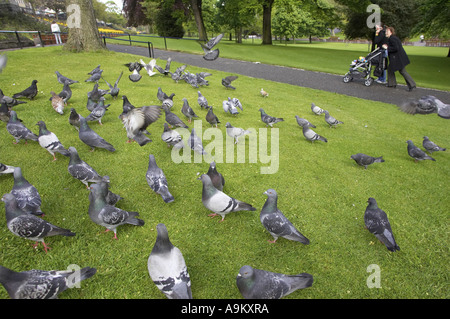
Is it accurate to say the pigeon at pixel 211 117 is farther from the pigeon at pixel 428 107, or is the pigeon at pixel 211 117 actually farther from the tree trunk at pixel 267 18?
the tree trunk at pixel 267 18

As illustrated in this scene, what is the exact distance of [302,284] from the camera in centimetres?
283

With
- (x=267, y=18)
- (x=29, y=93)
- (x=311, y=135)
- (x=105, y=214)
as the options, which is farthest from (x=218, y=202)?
(x=267, y=18)

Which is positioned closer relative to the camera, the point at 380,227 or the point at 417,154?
the point at 380,227

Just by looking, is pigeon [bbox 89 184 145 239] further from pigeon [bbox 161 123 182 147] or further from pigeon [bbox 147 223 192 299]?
pigeon [bbox 161 123 182 147]

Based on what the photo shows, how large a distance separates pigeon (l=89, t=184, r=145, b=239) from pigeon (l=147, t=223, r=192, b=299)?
873mm

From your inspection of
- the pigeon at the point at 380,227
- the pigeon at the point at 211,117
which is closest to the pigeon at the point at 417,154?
the pigeon at the point at 380,227

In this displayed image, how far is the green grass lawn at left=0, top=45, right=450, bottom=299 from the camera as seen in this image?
3.16 m

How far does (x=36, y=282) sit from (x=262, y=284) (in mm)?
2430

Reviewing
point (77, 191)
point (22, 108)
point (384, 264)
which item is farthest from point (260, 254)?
point (22, 108)

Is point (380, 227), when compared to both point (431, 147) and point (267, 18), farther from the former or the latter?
point (267, 18)

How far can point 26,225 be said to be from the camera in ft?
9.97

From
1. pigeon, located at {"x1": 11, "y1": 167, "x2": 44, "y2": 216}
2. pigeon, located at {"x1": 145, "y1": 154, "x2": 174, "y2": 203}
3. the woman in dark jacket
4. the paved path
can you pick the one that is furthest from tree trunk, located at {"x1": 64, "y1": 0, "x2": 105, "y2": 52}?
the woman in dark jacket

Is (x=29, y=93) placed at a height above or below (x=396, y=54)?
below

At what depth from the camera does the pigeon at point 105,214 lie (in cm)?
338
